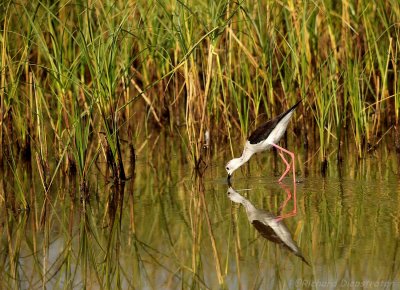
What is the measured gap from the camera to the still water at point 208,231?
5.18 m

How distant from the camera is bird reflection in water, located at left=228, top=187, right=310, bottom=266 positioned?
5.70 meters

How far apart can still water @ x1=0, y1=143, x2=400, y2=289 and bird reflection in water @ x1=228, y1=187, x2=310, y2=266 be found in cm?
2

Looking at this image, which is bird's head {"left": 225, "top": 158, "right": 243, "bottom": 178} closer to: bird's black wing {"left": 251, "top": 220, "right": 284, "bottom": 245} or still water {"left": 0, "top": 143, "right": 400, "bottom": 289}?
still water {"left": 0, "top": 143, "right": 400, "bottom": 289}

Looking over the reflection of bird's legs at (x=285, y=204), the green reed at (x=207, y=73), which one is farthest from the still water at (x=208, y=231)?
the green reed at (x=207, y=73)

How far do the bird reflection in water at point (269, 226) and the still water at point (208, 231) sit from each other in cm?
2

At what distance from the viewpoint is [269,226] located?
247 inches

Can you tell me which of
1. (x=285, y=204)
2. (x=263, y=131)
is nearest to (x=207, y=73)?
(x=263, y=131)

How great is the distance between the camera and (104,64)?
23.9 ft

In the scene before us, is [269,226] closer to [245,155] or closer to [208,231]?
[208,231]

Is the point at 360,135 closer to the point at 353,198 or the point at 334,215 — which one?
the point at 353,198

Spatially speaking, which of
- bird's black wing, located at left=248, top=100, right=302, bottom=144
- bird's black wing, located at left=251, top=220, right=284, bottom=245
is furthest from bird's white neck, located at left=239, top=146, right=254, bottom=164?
bird's black wing, located at left=251, top=220, right=284, bottom=245

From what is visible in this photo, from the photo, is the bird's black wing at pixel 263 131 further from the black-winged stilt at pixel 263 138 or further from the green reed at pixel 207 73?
the green reed at pixel 207 73

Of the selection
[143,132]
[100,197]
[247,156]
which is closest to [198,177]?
[247,156]

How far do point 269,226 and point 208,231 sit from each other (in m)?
0.40
